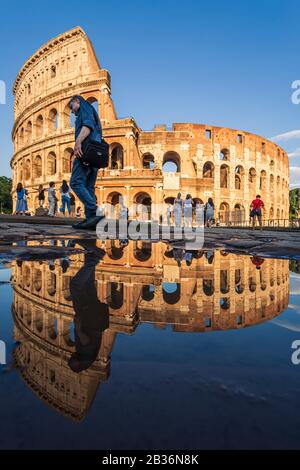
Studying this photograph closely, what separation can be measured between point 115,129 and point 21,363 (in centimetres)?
2172

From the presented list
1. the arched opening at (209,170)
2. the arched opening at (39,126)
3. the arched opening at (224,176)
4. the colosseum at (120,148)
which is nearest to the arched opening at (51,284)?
the colosseum at (120,148)

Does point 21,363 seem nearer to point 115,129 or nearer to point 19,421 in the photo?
point 19,421

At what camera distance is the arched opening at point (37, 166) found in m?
26.0

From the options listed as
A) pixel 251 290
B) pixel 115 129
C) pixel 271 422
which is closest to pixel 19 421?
pixel 271 422

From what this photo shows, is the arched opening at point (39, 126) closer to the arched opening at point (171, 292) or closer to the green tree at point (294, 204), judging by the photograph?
the arched opening at point (171, 292)

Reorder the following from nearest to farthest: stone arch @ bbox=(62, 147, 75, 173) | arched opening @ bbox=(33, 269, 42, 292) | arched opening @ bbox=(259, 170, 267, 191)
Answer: arched opening @ bbox=(33, 269, 42, 292), stone arch @ bbox=(62, 147, 75, 173), arched opening @ bbox=(259, 170, 267, 191)

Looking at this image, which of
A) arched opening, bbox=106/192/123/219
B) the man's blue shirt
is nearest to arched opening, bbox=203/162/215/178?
arched opening, bbox=106/192/123/219

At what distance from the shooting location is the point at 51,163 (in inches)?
980

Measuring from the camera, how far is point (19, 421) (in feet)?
1.43

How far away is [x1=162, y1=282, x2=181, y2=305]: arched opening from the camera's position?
45.1 inches

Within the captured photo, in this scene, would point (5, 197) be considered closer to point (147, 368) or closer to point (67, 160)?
point (67, 160)

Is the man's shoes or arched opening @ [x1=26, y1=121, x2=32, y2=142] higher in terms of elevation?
arched opening @ [x1=26, y1=121, x2=32, y2=142]

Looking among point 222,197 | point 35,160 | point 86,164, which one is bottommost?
point 86,164

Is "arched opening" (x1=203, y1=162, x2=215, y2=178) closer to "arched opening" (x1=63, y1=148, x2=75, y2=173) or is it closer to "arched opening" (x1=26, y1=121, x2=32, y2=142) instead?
"arched opening" (x1=63, y1=148, x2=75, y2=173)
